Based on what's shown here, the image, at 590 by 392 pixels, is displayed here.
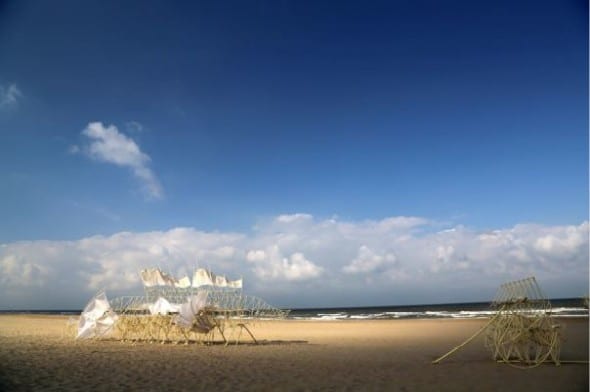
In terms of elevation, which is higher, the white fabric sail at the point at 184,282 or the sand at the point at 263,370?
the white fabric sail at the point at 184,282

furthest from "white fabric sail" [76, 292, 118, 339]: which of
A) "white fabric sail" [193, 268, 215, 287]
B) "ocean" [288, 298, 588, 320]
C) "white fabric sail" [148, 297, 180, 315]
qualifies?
"ocean" [288, 298, 588, 320]

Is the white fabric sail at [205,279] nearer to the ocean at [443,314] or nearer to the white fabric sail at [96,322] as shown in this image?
the white fabric sail at [96,322]

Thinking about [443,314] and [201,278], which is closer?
[201,278]

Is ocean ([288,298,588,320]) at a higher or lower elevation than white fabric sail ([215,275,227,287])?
lower

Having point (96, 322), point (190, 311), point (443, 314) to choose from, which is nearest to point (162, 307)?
point (190, 311)

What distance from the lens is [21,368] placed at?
12.1m

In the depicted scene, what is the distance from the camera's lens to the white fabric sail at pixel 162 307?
69.2ft

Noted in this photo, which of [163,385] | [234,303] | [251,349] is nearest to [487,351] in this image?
[251,349]

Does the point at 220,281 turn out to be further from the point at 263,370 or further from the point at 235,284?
the point at 263,370

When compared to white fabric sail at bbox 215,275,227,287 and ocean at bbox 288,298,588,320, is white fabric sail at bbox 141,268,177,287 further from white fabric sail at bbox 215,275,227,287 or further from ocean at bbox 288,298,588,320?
ocean at bbox 288,298,588,320

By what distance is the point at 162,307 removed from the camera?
21281 millimetres

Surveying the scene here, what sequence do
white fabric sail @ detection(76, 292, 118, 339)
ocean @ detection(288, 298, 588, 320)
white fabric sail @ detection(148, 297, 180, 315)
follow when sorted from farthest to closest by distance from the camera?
ocean @ detection(288, 298, 588, 320) → white fabric sail @ detection(76, 292, 118, 339) → white fabric sail @ detection(148, 297, 180, 315)

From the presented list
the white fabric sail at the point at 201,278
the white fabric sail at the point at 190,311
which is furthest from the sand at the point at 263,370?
the white fabric sail at the point at 201,278

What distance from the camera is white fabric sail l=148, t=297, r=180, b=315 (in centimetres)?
2109
